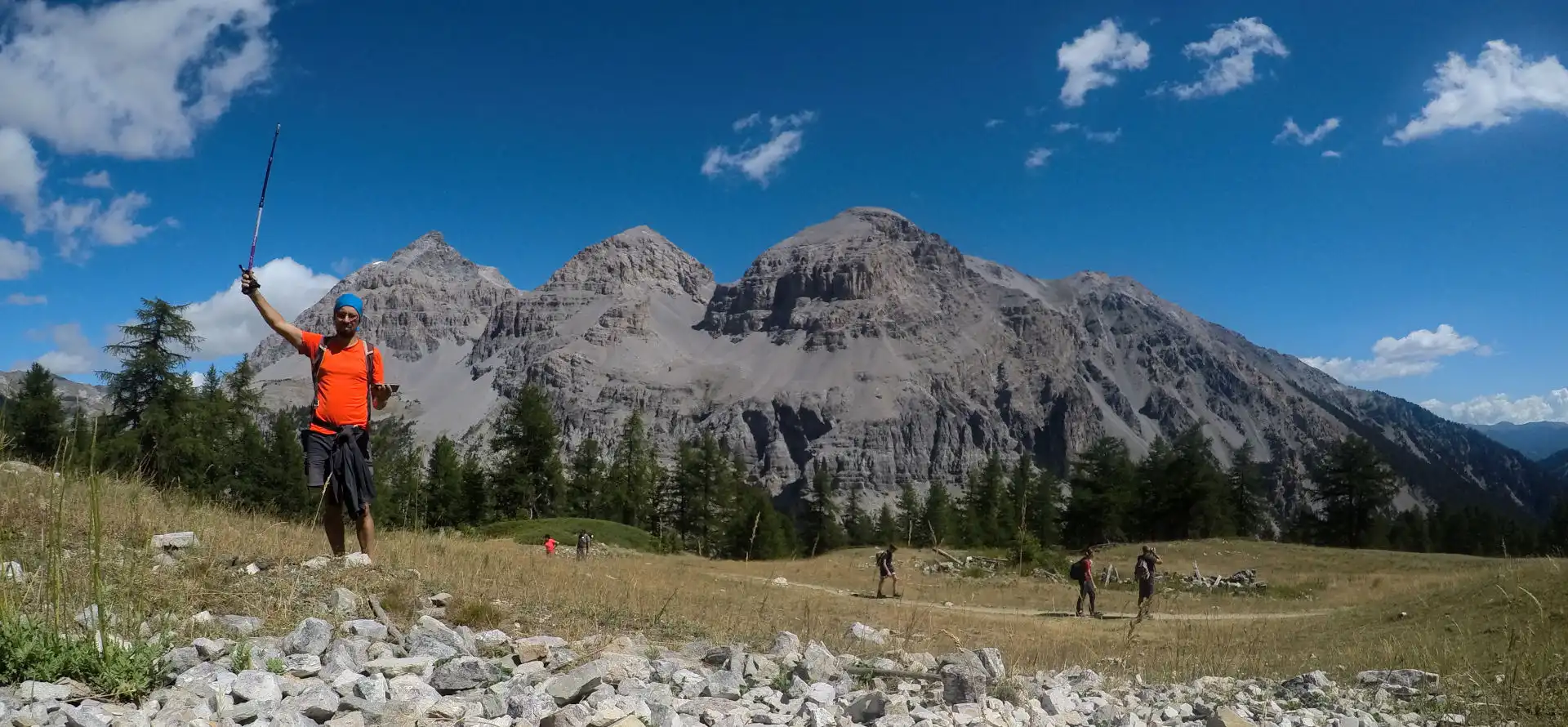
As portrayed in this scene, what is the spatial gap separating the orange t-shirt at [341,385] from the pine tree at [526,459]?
4532cm

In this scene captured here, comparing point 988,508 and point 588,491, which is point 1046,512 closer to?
point 988,508

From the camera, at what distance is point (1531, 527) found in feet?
237

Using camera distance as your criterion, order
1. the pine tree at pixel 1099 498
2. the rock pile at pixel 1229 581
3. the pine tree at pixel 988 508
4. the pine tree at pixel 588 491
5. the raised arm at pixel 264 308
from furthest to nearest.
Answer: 1. the pine tree at pixel 988 508
2. the pine tree at pixel 1099 498
3. the pine tree at pixel 588 491
4. the rock pile at pixel 1229 581
5. the raised arm at pixel 264 308

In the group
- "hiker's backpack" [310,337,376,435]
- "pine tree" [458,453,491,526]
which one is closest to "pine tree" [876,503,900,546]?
"pine tree" [458,453,491,526]

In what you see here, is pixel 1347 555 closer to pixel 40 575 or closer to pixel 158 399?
pixel 40 575

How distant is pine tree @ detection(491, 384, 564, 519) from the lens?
165 feet

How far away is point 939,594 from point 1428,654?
16.7 m

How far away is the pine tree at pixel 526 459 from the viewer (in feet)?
165

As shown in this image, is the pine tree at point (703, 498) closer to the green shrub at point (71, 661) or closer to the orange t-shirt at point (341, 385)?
the orange t-shirt at point (341, 385)

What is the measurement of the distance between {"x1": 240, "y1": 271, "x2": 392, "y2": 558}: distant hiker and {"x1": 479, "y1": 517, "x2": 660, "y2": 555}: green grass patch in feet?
88.2

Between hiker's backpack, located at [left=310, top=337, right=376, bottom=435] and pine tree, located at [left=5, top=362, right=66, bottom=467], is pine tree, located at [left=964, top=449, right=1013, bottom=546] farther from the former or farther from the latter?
hiker's backpack, located at [left=310, top=337, right=376, bottom=435]

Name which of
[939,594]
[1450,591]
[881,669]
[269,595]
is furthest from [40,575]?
[939,594]

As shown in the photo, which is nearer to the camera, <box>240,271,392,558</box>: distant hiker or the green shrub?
the green shrub

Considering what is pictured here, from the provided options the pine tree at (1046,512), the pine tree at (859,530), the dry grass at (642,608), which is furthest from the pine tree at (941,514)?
the dry grass at (642,608)
